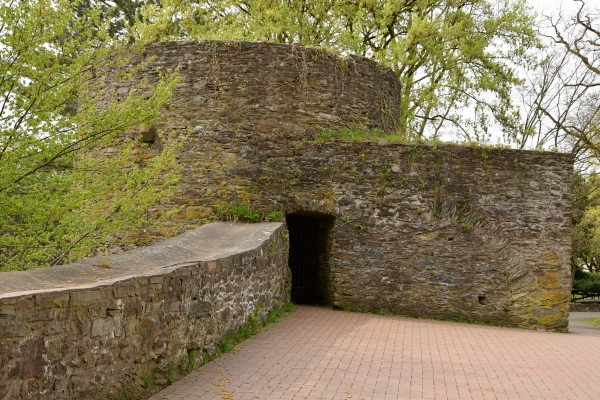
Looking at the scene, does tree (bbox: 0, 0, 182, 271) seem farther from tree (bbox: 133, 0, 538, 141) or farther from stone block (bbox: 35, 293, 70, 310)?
tree (bbox: 133, 0, 538, 141)

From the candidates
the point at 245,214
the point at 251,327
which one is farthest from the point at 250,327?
the point at 245,214

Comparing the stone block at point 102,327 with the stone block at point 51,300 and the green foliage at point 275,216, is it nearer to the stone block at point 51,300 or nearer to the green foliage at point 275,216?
the stone block at point 51,300

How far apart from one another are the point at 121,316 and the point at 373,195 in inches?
276

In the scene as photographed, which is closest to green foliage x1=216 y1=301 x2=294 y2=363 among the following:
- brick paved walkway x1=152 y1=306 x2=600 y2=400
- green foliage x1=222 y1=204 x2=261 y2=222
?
brick paved walkway x1=152 y1=306 x2=600 y2=400

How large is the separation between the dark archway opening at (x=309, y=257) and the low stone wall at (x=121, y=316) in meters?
3.23

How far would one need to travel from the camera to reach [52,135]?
7.02 metres

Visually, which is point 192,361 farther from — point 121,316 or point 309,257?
point 309,257

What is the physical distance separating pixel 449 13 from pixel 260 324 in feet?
47.4

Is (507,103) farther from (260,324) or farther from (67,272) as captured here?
(67,272)

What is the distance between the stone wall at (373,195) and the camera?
11.3 metres

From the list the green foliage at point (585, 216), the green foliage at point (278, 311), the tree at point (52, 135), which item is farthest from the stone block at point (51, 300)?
the green foliage at point (585, 216)

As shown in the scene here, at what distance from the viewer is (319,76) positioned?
11.8 meters

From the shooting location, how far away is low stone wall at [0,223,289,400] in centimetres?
400

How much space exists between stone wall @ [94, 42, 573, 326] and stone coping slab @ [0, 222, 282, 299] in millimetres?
1198
